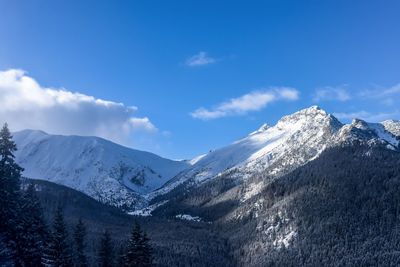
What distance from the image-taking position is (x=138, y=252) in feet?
217

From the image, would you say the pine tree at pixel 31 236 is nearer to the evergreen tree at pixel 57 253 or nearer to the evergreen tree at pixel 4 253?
the evergreen tree at pixel 57 253

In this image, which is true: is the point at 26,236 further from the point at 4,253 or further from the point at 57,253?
the point at 57,253

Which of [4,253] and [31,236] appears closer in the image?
[4,253]

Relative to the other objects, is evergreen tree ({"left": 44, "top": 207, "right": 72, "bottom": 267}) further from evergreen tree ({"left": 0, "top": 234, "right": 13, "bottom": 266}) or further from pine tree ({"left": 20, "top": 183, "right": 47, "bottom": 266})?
evergreen tree ({"left": 0, "top": 234, "right": 13, "bottom": 266})

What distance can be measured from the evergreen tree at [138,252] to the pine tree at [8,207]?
16215mm

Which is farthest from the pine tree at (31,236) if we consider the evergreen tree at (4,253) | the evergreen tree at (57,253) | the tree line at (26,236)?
the evergreen tree at (4,253)

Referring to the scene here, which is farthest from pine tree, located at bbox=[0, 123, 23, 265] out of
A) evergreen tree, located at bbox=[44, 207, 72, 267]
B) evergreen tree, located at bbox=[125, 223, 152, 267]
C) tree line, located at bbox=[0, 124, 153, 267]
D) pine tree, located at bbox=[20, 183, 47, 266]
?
evergreen tree, located at bbox=[125, 223, 152, 267]

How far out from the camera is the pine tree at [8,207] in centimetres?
6938

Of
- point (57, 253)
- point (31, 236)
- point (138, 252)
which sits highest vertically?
point (31, 236)

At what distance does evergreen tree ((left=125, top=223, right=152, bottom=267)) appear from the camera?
65.8 metres

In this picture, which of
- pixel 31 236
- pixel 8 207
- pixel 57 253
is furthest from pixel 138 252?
pixel 8 207

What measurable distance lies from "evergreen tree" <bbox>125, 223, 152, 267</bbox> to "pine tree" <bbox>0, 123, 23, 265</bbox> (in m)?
16.2

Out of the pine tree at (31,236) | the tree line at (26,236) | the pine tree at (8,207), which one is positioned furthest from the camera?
the pine tree at (31,236)

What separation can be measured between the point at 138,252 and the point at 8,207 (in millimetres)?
18923
